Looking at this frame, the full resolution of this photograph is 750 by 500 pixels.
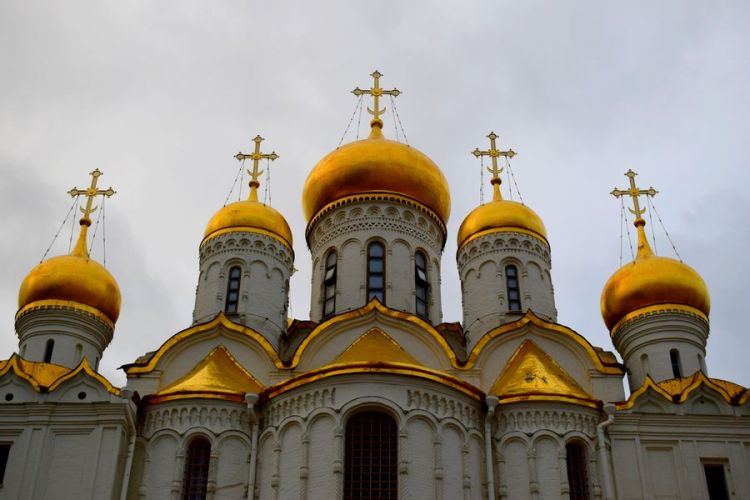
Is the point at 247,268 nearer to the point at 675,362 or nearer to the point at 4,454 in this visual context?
the point at 4,454

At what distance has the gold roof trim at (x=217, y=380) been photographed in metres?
17.0

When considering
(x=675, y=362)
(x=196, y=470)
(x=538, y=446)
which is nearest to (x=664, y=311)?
(x=675, y=362)

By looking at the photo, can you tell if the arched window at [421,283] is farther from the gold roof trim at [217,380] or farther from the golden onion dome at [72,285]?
the golden onion dome at [72,285]

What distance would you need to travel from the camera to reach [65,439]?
54.1ft

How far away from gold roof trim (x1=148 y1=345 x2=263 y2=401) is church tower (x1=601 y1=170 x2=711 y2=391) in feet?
27.7

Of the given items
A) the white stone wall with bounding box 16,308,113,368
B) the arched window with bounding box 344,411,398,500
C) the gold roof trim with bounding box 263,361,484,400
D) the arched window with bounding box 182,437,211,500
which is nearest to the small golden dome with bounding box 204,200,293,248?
the white stone wall with bounding box 16,308,113,368

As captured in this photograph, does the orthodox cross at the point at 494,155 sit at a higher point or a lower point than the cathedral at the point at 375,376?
higher

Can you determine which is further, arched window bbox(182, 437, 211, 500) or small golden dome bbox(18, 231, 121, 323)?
small golden dome bbox(18, 231, 121, 323)

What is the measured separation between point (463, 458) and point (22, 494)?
24.9ft

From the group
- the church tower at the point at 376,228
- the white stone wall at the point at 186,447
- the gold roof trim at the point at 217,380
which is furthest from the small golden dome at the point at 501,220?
the white stone wall at the point at 186,447

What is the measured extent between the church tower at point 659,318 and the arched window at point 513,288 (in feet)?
7.13

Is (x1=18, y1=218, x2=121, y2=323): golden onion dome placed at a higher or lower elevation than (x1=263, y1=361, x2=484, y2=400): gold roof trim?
higher

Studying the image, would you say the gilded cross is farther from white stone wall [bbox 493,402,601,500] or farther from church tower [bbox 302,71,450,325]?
white stone wall [bbox 493,402,601,500]

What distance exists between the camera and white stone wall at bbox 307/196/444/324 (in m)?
20.6
